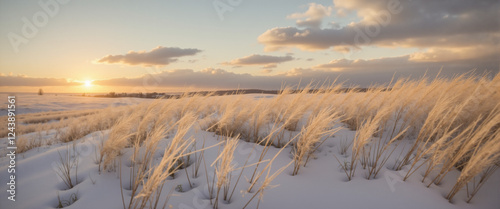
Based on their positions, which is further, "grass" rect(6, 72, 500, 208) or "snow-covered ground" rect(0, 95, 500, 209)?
"snow-covered ground" rect(0, 95, 500, 209)

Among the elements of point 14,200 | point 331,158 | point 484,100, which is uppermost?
point 484,100

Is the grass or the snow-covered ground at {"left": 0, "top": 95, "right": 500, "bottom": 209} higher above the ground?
the grass

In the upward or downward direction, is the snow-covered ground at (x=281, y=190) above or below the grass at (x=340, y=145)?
below

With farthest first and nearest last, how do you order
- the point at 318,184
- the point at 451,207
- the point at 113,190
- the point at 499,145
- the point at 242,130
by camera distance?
the point at 242,130 < the point at 318,184 < the point at 113,190 < the point at 451,207 < the point at 499,145

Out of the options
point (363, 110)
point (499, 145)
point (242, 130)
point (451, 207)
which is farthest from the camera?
point (363, 110)

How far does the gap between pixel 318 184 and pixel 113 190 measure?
6.73 feet

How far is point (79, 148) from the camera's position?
3.15m

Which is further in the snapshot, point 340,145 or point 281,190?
point 340,145

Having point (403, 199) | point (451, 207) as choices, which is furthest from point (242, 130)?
point (451, 207)

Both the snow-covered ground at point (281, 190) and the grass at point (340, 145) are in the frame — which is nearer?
the grass at point (340, 145)

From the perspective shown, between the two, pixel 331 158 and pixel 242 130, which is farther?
pixel 242 130

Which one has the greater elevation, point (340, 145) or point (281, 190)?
point (340, 145)

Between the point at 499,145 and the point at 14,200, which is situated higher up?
the point at 499,145

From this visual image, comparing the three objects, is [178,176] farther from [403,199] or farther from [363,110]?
[363,110]
